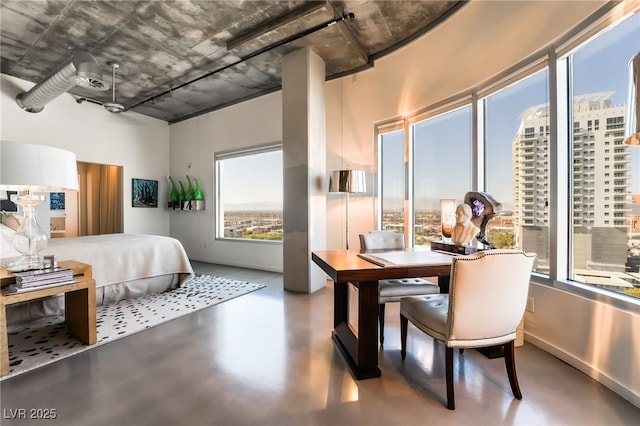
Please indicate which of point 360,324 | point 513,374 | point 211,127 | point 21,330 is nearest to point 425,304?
point 360,324

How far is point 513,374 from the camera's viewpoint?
5.62ft

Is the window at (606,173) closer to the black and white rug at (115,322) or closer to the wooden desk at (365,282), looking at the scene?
the wooden desk at (365,282)

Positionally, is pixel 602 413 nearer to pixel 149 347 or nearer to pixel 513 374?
pixel 513 374

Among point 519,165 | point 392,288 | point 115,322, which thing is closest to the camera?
point 392,288

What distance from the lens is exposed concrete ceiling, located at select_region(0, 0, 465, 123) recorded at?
126 inches

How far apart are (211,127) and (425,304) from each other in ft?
18.9

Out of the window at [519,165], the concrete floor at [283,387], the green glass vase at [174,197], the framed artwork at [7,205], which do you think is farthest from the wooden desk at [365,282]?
the green glass vase at [174,197]

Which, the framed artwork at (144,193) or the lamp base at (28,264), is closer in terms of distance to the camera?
the lamp base at (28,264)

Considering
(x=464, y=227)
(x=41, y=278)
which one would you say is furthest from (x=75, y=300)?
(x=464, y=227)

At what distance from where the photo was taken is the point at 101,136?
572 cm

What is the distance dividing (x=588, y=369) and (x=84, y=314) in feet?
12.4

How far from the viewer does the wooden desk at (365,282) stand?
1.74 m

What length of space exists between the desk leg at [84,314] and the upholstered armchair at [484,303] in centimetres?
262

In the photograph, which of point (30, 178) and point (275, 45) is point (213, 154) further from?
point (30, 178)
